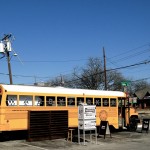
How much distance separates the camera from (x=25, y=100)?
19.0 metres

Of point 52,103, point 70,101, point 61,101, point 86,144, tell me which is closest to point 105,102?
point 70,101

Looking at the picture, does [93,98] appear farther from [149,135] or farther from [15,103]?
[15,103]

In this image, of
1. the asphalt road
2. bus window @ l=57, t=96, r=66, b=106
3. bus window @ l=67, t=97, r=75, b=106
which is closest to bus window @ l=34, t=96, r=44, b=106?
bus window @ l=57, t=96, r=66, b=106

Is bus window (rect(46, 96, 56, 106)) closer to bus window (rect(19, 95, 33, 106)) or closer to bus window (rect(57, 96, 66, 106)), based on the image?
bus window (rect(57, 96, 66, 106))

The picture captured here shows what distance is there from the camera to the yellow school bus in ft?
59.7

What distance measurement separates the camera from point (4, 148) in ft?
51.7

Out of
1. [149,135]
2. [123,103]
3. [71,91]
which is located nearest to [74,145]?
[71,91]

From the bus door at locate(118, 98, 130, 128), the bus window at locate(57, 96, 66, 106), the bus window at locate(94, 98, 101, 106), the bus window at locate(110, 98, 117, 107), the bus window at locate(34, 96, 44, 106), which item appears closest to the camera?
Answer: the bus window at locate(34, 96, 44, 106)

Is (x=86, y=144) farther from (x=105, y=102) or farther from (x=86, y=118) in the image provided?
(x=105, y=102)

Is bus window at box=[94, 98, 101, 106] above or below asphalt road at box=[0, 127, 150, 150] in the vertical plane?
above

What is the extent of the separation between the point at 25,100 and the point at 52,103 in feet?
5.81

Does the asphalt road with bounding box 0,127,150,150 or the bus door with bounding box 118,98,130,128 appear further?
the bus door with bounding box 118,98,130,128

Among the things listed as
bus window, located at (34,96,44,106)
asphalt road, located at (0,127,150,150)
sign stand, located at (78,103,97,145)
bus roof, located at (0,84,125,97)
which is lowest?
asphalt road, located at (0,127,150,150)

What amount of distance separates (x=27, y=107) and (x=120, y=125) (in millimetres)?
7624
